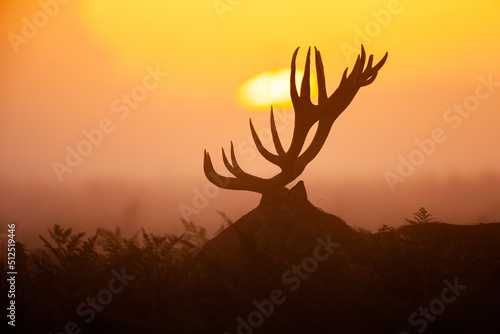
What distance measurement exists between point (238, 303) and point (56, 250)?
4.01 feet

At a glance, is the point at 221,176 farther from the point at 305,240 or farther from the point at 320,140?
the point at 305,240

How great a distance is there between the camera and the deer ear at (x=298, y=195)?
517 centimetres
